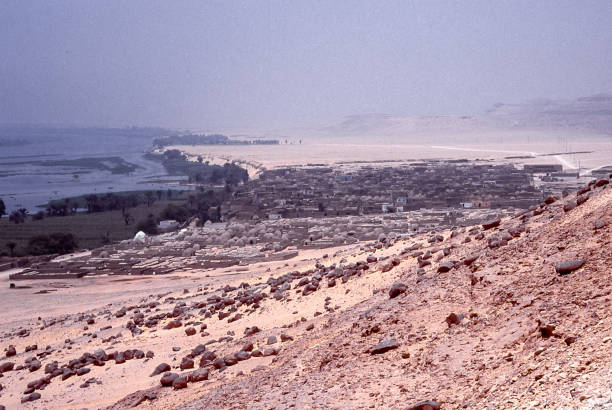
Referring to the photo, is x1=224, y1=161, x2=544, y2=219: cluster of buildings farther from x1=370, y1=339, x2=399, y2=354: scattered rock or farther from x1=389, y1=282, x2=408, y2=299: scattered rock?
x1=370, y1=339, x2=399, y2=354: scattered rock

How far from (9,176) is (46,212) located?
27205 millimetres

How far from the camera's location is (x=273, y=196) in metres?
39.9

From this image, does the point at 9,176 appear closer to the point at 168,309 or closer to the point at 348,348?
the point at 168,309

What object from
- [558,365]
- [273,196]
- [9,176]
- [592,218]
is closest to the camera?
[558,365]

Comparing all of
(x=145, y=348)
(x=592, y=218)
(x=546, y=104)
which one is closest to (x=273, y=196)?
(x=145, y=348)

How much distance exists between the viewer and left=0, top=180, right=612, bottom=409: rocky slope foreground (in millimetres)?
4164

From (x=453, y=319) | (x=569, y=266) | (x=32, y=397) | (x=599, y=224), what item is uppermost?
(x=599, y=224)

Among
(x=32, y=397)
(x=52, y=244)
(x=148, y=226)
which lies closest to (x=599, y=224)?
(x=32, y=397)

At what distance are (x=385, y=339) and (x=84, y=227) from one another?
3402 centimetres

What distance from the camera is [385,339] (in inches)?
217

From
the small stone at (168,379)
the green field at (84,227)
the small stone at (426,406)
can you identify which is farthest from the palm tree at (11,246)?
the small stone at (426,406)

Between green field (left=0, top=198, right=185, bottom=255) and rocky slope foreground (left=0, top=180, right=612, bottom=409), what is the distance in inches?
810

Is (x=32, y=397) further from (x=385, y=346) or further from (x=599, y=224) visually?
(x=599, y=224)

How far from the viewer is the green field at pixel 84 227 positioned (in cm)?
3238
